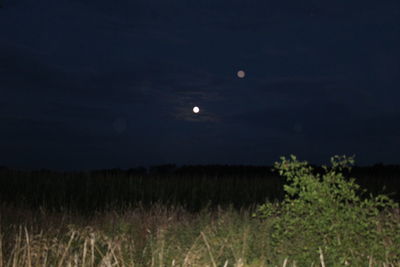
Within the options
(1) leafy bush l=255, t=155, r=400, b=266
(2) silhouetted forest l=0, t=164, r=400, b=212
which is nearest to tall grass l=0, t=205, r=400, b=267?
(1) leafy bush l=255, t=155, r=400, b=266

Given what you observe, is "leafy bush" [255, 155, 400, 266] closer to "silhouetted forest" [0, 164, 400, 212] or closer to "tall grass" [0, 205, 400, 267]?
"tall grass" [0, 205, 400, 267]

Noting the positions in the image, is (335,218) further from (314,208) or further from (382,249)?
(382,249)

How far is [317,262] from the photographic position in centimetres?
635

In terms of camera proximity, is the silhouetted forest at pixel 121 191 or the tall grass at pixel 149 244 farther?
the silhouetted forest at pixel 121 191

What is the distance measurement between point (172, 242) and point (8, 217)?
536 cm

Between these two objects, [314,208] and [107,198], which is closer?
[314,208]

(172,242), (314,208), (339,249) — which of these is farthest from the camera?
(172,242)

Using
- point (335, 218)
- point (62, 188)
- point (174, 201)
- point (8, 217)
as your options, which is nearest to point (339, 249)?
point (335, 218)

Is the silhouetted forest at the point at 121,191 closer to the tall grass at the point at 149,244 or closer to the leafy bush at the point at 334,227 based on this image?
the tall grass at the point at 149,244

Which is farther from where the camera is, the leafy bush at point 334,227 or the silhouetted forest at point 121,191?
the silhouetted forest at point 121,191

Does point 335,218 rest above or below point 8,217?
above

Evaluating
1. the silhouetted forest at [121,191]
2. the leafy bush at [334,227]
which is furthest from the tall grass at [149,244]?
the silhouetted forest at [121,191]

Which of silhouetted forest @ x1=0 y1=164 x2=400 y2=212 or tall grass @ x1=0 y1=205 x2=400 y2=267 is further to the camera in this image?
silhouetted forest @ x1=0 y1=164 x2=400 y2=212

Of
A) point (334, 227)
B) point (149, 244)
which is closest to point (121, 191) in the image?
point (149, 244)
